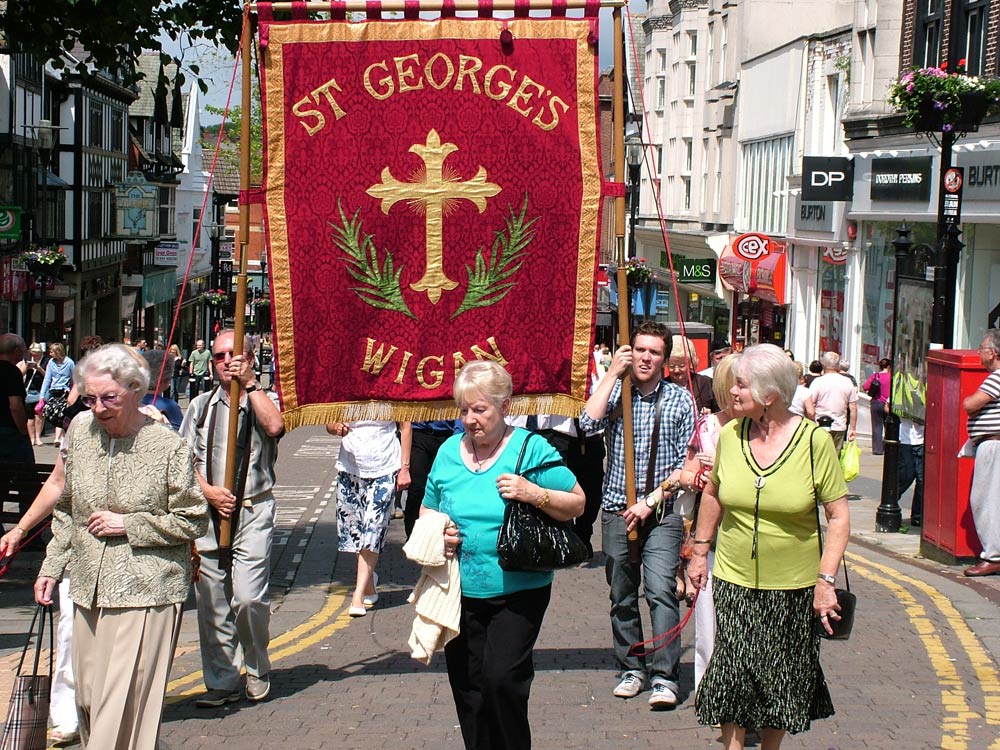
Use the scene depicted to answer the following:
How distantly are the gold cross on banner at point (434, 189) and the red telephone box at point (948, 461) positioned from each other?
571 cm

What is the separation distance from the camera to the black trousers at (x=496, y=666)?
5691mm

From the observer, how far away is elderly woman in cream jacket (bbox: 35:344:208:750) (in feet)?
18.2

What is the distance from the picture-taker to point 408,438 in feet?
32.4

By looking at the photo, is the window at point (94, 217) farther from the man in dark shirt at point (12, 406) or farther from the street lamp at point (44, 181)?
the man in dark shirt at point (12, 406)

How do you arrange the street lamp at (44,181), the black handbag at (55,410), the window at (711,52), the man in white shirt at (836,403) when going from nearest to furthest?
the black handbag at (55,410) < the man in white shirt at (836,403) < the street lamp at (44,181) < the window at (711,52)

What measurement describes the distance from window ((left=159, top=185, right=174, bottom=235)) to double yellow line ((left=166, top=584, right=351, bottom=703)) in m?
58.1

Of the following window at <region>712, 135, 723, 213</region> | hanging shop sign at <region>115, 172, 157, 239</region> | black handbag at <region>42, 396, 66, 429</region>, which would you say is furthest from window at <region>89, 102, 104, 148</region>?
black handbag at <region>42, 396, 66, 429</region>

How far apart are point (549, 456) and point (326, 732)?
2019mm

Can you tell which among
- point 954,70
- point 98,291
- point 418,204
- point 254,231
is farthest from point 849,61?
point 254,231

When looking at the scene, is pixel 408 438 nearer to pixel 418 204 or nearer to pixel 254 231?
pixel 418 204

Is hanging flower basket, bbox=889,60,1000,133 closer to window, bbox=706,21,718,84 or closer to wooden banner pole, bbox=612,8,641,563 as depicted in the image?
wooden banner pole, bbox=612,8,641,563

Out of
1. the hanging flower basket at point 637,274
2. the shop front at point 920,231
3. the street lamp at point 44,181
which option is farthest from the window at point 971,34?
the street lamp at point 44,181

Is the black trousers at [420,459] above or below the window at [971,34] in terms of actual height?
below

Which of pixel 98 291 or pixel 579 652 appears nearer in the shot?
pixel 579 652
